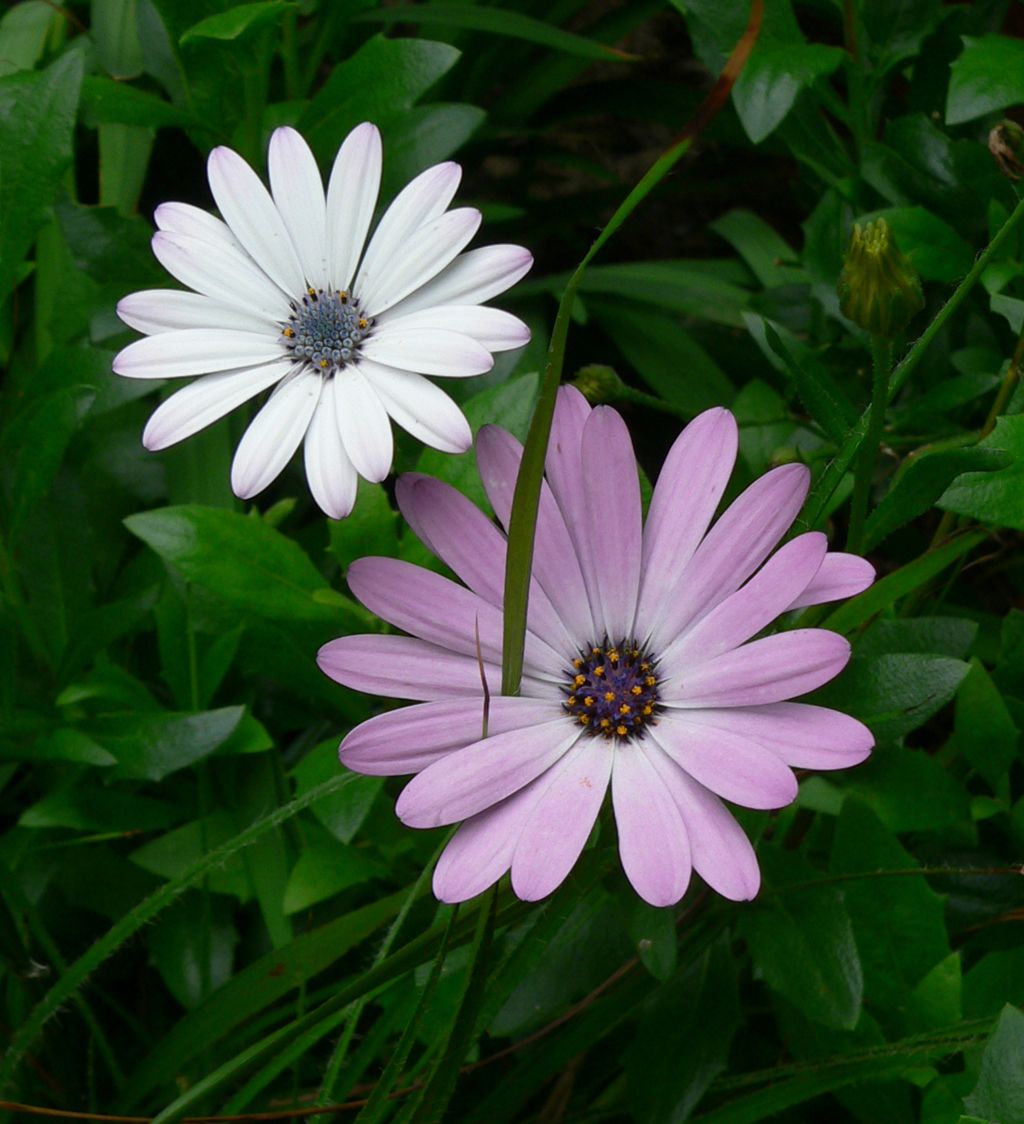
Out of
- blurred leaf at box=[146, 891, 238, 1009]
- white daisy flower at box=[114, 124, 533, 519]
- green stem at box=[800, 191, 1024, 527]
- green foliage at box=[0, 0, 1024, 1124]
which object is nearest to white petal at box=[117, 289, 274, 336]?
white daisy flower at box=[114, 124, 533, 519]

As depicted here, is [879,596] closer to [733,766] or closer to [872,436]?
[872,436]

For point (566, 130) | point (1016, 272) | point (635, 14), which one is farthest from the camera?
point (566, 130)

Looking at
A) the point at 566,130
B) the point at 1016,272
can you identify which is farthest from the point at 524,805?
the point at 566,130

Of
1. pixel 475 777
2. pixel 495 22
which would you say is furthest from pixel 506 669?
pixel 495 22

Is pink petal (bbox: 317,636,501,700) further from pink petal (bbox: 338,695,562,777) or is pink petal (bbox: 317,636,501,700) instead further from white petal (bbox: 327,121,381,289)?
Result: white petal (bbox: 327,121,381,289)

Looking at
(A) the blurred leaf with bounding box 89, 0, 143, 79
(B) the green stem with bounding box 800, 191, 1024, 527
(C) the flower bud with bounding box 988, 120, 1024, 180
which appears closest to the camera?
(B) the green stem with bounding box 800, 191, 1024, 527

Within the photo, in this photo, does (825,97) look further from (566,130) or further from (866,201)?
(566,130)

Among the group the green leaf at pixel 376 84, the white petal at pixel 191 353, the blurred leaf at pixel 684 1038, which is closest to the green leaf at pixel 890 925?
the blurred leaf at pixel 684 1038
